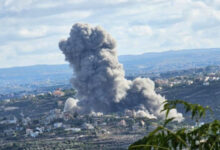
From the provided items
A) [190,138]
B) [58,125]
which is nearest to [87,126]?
[58,125]

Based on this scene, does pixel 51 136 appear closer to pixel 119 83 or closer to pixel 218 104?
pixel 119 83

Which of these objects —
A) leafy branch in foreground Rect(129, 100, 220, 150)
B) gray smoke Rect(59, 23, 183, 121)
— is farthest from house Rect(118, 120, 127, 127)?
leafy branch in foreground Rect(129, 100, 220, 150)

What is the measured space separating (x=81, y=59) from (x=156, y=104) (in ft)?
58.9

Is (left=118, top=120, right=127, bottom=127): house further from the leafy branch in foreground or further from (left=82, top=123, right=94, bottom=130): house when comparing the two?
the leafy branch in foreground

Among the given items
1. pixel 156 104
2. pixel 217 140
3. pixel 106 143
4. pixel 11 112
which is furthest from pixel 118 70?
pixel 217 140

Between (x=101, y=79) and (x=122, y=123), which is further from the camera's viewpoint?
(x=101, y=79)

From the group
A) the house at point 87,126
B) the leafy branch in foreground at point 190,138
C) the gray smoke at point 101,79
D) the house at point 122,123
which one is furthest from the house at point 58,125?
the leafy branch in foreground at point 190,138

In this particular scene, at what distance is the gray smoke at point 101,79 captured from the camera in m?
103

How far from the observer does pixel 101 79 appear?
10269 cm

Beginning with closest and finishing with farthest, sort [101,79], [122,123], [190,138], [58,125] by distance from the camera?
[190,138], [122,123], [58,125], [101,79]

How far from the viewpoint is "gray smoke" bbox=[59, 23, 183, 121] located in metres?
103

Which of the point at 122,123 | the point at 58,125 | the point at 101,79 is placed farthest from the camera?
the point at 101,79

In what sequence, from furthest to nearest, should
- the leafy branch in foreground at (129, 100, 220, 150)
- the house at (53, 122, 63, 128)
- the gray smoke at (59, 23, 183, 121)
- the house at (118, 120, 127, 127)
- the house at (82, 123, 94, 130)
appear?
the gray smoke at (59, 23, 183, 121)
the house at (53, 122, 63, 128)
the house at (82, 123, 94, 130)
the house at (118, 120, 127, 127)
the leafy branch in foreground at (129, 100, 220, 150)

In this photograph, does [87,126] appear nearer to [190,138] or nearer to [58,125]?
[58,125]
